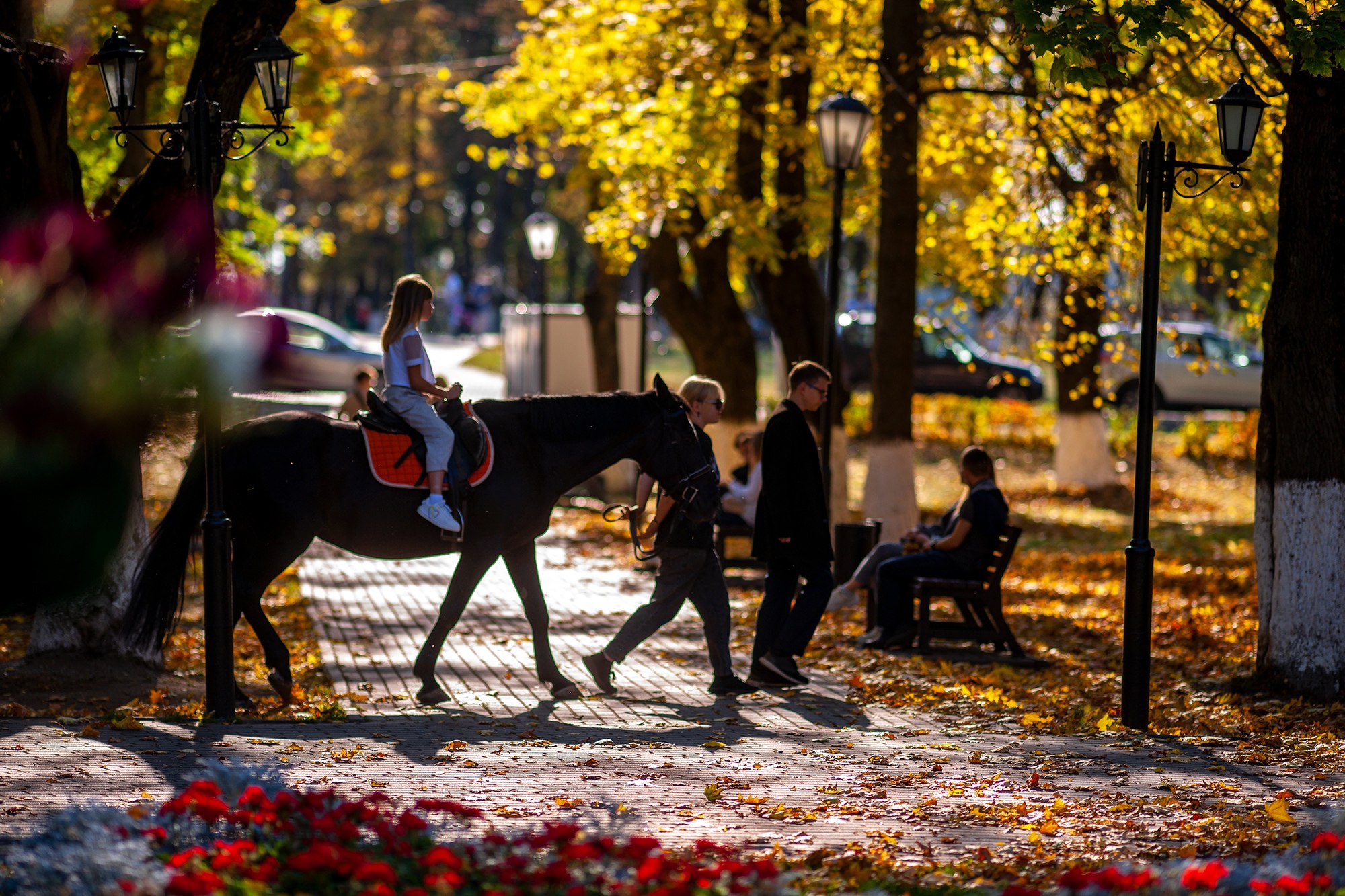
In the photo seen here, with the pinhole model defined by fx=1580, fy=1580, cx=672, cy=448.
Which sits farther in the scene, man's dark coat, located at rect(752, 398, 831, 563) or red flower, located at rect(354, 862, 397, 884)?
man's dark coat, located at rect(752, 398, 831, 563)

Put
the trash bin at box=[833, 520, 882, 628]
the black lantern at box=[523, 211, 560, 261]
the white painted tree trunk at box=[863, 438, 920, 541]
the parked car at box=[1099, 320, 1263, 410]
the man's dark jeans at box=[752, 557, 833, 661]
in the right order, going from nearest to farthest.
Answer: the man's dark jeans at box=[752, 557, 833, 661]
the trash bin at box=[833, 520, 882, 628]
the white painted tree trunk at box=[863, 438, 920, 541]
the black lantern at box=[523, 211, 560, 261]
the parked car at box=[1099, 320, 1263, 410]

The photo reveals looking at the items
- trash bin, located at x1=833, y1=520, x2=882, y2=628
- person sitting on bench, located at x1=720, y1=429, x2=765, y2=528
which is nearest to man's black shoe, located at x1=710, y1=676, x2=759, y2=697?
trash bin, located at x1=833, y1=520, x2=882, y2=628

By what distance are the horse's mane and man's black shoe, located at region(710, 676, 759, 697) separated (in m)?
1.61

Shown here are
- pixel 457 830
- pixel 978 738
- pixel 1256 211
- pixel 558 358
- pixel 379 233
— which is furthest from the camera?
pixel 379 233

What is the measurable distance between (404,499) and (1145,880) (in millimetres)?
5469

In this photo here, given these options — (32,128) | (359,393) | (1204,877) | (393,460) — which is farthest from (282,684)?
(359,393)

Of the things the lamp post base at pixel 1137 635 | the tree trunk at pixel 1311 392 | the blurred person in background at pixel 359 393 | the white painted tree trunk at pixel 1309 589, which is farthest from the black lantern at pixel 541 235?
the lamp post base at pixel 1137 635

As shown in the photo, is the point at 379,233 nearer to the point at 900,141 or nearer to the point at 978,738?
the point at 900,141

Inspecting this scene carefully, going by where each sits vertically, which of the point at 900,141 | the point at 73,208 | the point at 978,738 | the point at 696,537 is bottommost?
the point at 978,738

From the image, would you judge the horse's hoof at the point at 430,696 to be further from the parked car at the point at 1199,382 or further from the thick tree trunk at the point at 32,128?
the parked car at the point at 1199,382

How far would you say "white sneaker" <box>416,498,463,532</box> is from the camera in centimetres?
892

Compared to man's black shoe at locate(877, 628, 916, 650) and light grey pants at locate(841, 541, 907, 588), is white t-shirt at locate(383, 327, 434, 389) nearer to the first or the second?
man's black shoe at locate(877, 628, 916, 650)

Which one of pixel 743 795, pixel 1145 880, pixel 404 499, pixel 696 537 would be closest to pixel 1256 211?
pixel 696 537

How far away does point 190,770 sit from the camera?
6746mm
